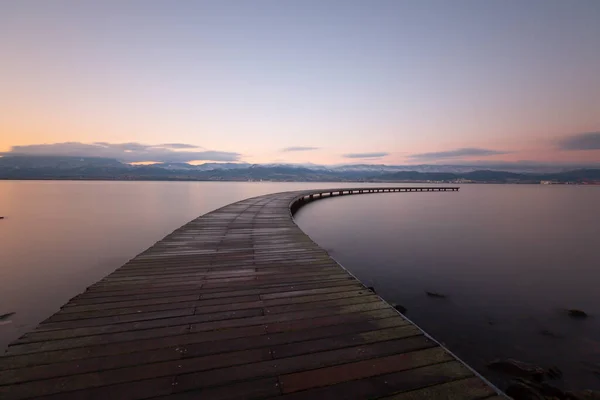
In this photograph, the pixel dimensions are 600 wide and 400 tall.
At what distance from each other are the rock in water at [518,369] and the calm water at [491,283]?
25cm

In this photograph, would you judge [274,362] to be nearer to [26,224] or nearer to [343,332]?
[343,332]

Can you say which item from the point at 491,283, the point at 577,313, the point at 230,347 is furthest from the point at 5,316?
the point at 577,313

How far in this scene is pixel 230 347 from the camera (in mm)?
3295

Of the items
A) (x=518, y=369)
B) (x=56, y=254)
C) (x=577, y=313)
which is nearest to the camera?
(x=518, y=369)

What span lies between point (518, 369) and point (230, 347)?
17.3 feet

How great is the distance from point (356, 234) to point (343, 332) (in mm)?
15873

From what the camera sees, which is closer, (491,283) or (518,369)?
(518,369)

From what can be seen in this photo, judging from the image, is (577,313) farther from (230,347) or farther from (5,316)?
(5,316)

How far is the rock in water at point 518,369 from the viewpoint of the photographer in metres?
5.09

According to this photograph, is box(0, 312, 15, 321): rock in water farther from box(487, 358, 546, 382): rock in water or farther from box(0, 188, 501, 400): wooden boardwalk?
box(487, 358, 546, 382): rock in water

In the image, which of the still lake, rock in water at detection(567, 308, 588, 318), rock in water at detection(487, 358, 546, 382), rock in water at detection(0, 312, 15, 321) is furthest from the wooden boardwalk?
rock in water at detection(567, 308, 588, 318)

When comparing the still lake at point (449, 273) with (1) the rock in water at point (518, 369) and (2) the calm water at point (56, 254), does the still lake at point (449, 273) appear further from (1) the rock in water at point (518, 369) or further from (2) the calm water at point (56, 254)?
(1) the rock in water at point (518, 369)

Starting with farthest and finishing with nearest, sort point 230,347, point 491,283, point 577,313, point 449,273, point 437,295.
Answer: point 449,273, point 491,283, point 437,295, point 577,313, point 230,347

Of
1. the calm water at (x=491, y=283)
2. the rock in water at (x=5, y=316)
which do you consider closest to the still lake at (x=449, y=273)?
the calm water at (x=491, y=283)
